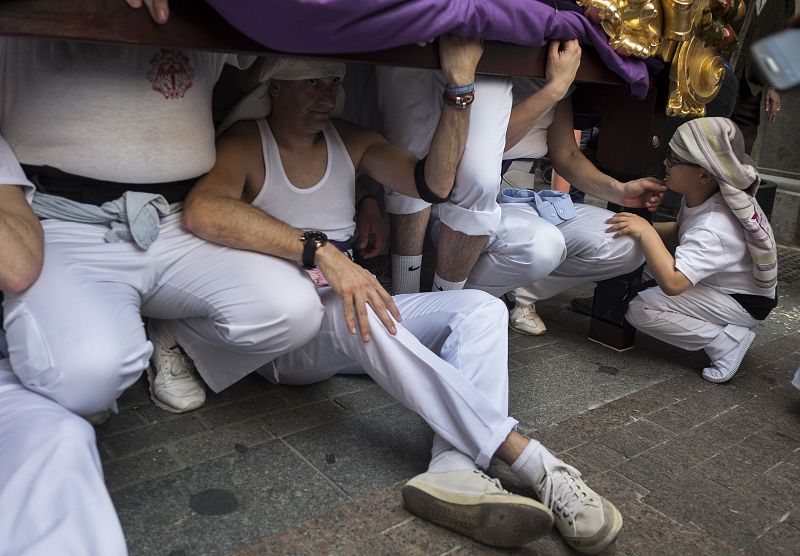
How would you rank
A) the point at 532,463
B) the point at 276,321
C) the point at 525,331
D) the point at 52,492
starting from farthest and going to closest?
1. the point at 525,331
2. the point at 276,321
3. the point at 532,463
4. the point at 52,492

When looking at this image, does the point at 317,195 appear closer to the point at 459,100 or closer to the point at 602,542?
the point at 459,100

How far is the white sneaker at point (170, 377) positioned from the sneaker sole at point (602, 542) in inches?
47.4

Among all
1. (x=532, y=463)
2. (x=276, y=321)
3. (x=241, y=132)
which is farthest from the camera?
(x=241, y=132)

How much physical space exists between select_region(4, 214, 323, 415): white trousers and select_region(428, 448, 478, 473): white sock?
1.60 feet

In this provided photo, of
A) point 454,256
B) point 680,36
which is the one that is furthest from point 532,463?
point 680,36

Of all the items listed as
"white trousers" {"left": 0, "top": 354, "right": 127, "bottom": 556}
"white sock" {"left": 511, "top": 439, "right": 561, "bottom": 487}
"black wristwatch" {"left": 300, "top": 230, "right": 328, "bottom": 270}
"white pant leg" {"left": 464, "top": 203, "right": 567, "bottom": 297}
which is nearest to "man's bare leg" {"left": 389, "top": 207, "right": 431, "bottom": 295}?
"white pant leg" {"left": 464, "top": 203, "right": 567, "bottom": 297}

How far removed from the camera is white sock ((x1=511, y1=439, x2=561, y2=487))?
77.1 inches

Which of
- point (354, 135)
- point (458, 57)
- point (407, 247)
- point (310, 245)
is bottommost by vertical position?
point (407, 247)

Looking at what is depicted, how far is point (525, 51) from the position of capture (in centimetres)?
248

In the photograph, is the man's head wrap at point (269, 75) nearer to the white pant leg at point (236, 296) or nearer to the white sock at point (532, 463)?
the white pant leg at point (236, 296)

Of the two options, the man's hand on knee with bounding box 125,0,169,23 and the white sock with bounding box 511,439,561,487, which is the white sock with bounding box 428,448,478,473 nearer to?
the white sock with bounding box 511,439,561,487

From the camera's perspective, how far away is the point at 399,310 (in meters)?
2.30

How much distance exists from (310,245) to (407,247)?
3.09 ft

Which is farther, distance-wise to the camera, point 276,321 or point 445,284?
point 445,284
